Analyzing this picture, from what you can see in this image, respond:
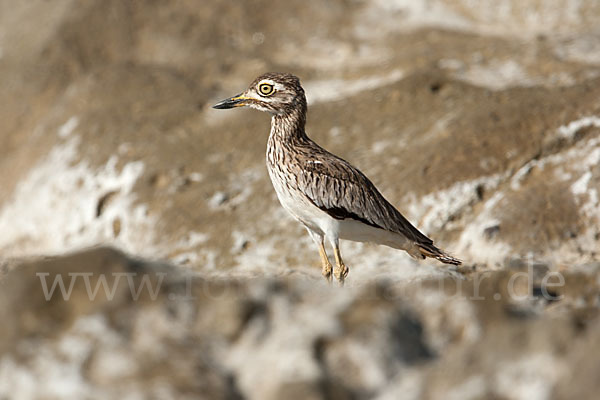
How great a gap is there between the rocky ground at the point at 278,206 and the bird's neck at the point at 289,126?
153 cm

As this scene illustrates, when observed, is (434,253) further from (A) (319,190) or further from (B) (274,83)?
(B) (274,83)

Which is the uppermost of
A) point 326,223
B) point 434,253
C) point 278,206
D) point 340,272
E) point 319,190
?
point 319,190

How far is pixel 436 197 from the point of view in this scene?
12008 millimetres

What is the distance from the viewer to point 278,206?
42.6ft

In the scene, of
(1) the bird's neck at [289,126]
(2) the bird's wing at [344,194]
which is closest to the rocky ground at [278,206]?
(2) the bird's wing at [344,194]

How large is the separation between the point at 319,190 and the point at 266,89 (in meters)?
1.41

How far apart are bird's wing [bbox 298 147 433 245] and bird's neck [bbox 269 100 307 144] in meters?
0.30

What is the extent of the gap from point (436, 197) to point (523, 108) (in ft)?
7.38

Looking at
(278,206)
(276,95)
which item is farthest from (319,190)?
(278,206)

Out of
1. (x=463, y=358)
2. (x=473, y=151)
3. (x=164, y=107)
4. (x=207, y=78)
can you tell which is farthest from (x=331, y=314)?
(x=207, y=78)

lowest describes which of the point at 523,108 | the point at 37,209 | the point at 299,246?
the point at 37,209

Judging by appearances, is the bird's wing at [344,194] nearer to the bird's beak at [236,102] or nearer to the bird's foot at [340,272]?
the bird's foot at [340,272]

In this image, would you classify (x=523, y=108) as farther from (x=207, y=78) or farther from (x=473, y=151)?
(x=207, y=78)

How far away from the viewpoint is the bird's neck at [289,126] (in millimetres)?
9430
